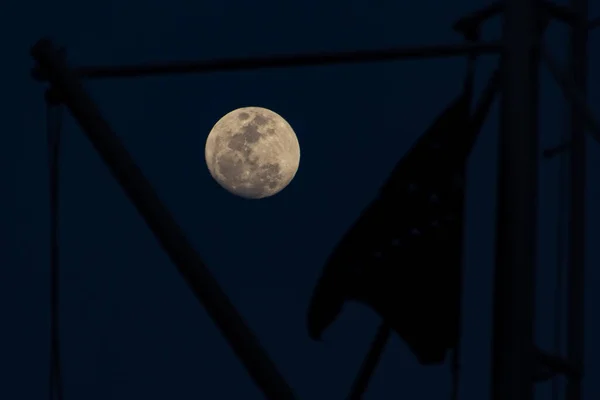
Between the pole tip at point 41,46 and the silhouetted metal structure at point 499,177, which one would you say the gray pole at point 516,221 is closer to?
the silhouetted metal structure at point 499,177

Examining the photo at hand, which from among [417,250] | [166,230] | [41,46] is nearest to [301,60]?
[166,230]

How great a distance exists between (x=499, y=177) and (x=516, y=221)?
24 cm

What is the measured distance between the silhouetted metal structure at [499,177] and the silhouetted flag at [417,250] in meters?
0.11

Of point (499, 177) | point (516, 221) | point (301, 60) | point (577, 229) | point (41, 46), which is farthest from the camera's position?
point (577, 229)

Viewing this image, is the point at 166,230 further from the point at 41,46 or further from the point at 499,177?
the point at 499,177

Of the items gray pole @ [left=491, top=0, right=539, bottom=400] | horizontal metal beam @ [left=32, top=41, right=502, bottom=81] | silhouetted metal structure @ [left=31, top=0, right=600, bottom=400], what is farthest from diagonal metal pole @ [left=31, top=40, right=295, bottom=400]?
gray pole @ [left=491, top=0, right=539, bottom=400]

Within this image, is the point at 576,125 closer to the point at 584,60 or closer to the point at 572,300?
the point at 584,60

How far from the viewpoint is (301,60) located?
4.46m

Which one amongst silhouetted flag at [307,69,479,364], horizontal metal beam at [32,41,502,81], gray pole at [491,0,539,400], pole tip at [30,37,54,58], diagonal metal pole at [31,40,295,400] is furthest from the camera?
pole tip at [30,37,54,58]

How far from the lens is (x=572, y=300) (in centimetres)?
639

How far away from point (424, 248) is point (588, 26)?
3.07 m

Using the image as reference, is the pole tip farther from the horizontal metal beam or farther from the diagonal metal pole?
the horizontal metal beam

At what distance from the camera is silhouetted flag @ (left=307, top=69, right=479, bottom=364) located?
4.81 m

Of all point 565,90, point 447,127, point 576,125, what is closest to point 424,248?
point 447,127
